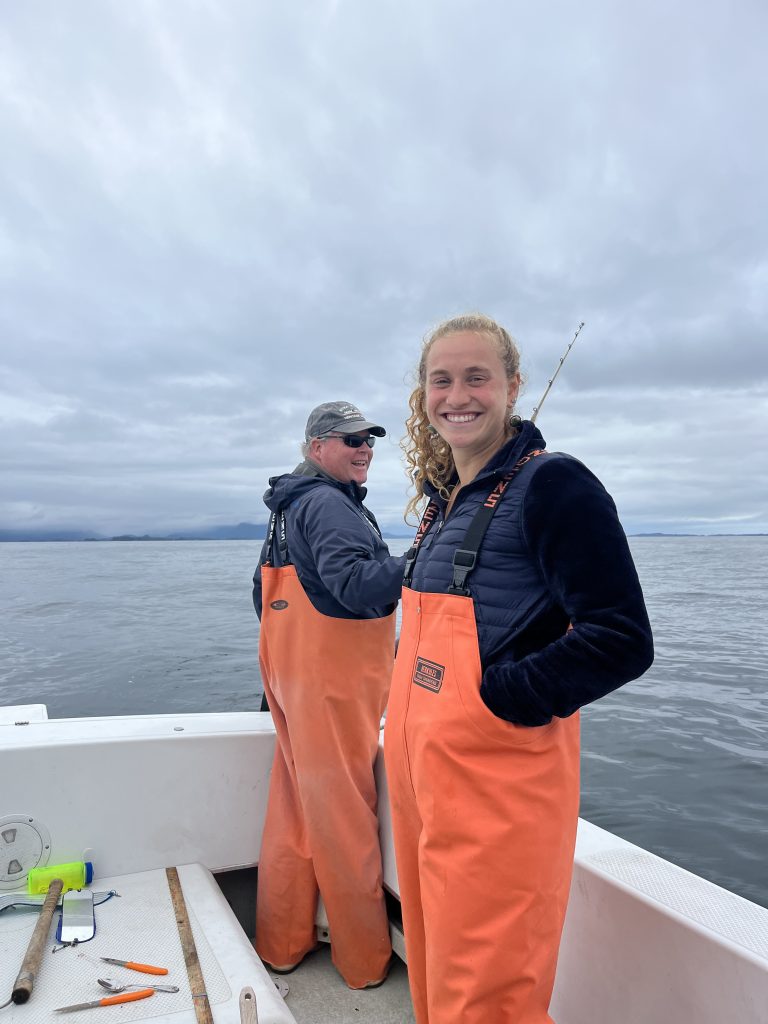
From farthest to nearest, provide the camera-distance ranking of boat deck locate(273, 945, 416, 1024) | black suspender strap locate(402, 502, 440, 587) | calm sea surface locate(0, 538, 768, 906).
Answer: calm sea surface locate(0, 538, 768, 906) → boat deck locate(273, 945, 416, 1024) → black suspender strap locate(402, 502, 440, 587)

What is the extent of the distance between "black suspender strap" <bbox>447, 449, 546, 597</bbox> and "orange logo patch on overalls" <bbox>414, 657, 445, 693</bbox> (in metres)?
0.16

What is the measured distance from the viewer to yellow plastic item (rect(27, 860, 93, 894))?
221 centimetres

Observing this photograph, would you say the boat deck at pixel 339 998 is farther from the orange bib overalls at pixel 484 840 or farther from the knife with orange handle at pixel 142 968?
the orange bib overalls at pixel 484 840

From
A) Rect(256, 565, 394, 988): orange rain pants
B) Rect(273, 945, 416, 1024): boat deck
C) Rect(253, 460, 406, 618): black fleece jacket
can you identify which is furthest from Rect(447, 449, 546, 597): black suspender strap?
Rect(273, 945, 416, 1024): boat deck

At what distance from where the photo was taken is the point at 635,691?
7629mm

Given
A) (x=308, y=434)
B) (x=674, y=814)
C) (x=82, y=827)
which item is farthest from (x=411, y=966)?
(x=674, y=814)

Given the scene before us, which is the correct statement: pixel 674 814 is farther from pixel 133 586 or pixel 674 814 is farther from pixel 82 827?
pixel 133 586

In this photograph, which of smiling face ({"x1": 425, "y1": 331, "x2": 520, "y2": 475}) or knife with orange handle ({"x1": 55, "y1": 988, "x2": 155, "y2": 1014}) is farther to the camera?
knife with orange handle ({"x1": 55, "y1": 988, "x2": 155, "y2": 1014})

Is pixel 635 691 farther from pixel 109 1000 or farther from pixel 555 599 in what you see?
pixel 555 599

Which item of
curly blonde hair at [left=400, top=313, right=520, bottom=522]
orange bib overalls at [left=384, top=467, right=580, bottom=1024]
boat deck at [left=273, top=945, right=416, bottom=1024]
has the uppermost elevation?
curly blonde hair at [left=400, top=313, right=520, bottom=522]

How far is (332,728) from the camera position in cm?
236

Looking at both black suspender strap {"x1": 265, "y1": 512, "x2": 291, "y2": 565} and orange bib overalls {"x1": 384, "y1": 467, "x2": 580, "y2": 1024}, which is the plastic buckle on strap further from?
black suspender strap {"x1": 265, "y1": 512, "x2": 291, "y2": 565}

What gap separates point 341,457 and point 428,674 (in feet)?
4.55

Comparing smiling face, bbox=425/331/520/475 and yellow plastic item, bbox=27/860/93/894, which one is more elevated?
smiling face, bbox=425/331/520/475
